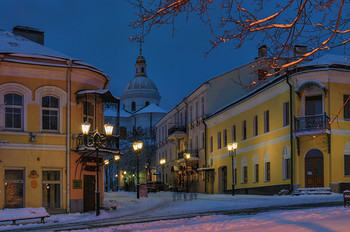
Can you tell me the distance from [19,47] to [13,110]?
336 cm

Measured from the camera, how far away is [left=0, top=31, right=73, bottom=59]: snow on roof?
2314cm

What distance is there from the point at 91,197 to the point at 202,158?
80.6ft

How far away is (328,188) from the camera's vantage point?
91.8 ft

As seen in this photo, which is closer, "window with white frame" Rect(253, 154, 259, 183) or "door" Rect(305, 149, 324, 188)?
"door" Rect(305, 149, 324, 188)

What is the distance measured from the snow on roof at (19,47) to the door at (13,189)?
5.54 metres

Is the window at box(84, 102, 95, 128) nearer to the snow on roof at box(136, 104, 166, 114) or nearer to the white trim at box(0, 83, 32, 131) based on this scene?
the white trim at box(0, 83, 32, 131)

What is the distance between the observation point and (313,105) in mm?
29938

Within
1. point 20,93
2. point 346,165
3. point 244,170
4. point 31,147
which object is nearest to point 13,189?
point 31,147

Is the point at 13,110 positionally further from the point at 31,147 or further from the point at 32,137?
the point at 31,147

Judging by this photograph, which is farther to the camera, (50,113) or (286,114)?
(286,114)

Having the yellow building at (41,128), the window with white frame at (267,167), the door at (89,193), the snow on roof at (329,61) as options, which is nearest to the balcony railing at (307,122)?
the snow on roof at (329,61)

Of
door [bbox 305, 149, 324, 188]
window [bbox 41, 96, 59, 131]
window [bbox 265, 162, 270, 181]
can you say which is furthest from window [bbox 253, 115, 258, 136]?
window [bbox 41, 96, 59, 131]

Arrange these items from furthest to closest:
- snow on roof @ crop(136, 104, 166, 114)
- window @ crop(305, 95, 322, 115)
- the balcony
Result: snow on roof @ crop(136, 104, 166, 114)
the balcony
window @ crop(305, 95, 322, 115)

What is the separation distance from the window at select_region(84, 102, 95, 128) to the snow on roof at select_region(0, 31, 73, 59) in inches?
103
